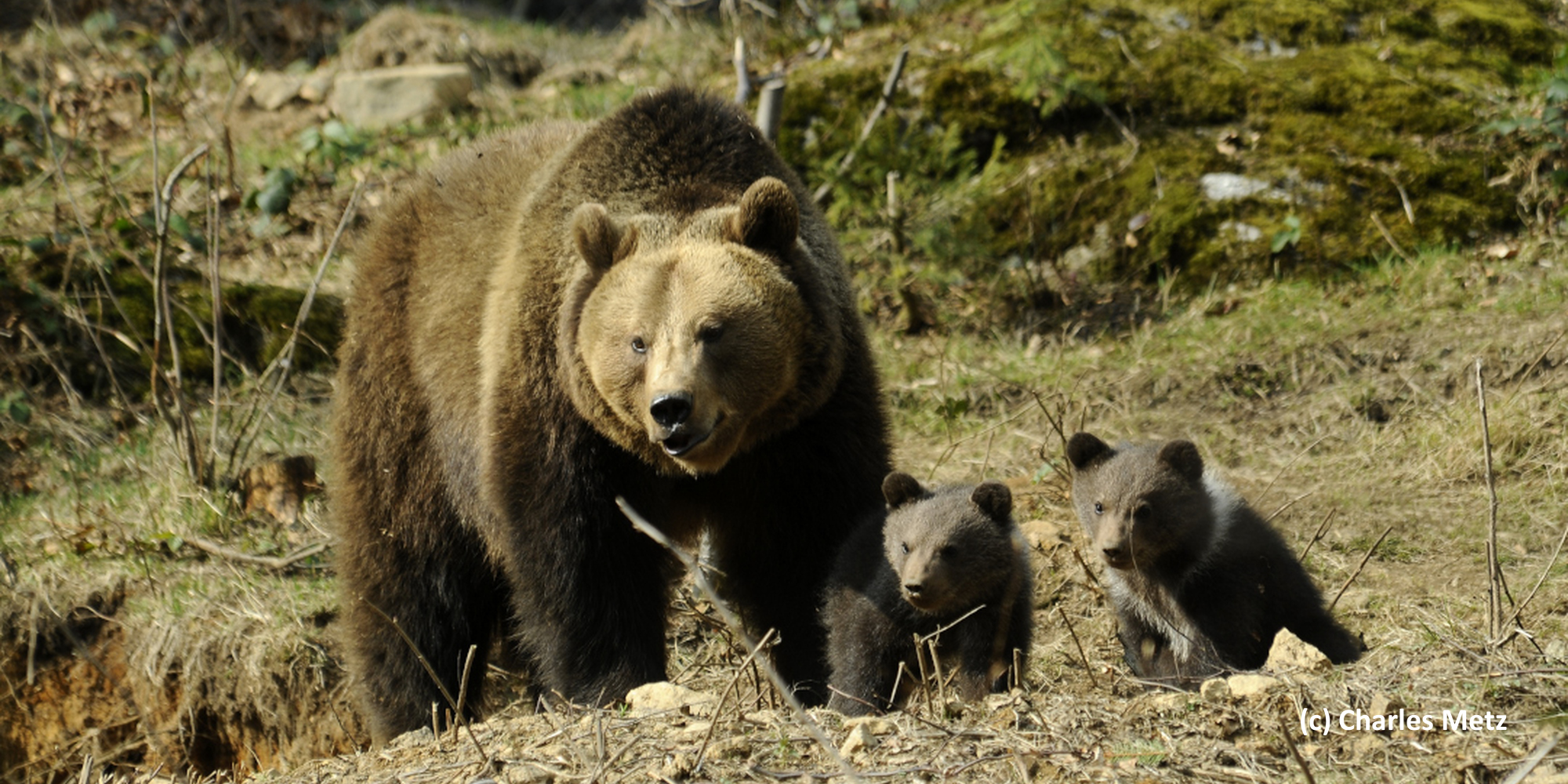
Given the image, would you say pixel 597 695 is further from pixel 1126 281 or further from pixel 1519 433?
pixel 1126 281

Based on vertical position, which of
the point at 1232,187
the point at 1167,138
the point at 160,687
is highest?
the point at 1167,138

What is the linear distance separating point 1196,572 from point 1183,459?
39 cm

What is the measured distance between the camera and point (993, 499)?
4.66 m

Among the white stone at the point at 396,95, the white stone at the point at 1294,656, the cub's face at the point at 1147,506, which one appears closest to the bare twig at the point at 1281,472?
the cub's face at the point at 1147,506

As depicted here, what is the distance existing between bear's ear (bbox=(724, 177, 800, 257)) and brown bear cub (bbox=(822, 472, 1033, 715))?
961mm

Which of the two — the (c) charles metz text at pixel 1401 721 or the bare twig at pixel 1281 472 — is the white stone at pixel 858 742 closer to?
the (c) charles metz text at pixel 1401 721

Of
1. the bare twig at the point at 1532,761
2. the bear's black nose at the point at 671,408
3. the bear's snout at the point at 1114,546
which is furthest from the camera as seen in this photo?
the bear's snout at the point at 1114,546

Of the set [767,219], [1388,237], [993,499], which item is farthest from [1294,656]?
[1388,237]

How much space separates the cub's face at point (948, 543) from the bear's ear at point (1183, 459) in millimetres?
576

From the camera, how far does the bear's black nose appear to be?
13.4 ft

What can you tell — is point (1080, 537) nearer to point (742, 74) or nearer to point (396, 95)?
point (742, 74)

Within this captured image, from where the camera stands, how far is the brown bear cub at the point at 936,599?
443 cm

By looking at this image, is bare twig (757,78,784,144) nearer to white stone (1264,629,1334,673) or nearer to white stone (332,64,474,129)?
white stone (1264,629,1334,673)

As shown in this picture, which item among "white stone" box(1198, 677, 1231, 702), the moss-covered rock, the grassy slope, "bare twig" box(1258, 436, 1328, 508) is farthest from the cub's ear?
the moss-covered rock
